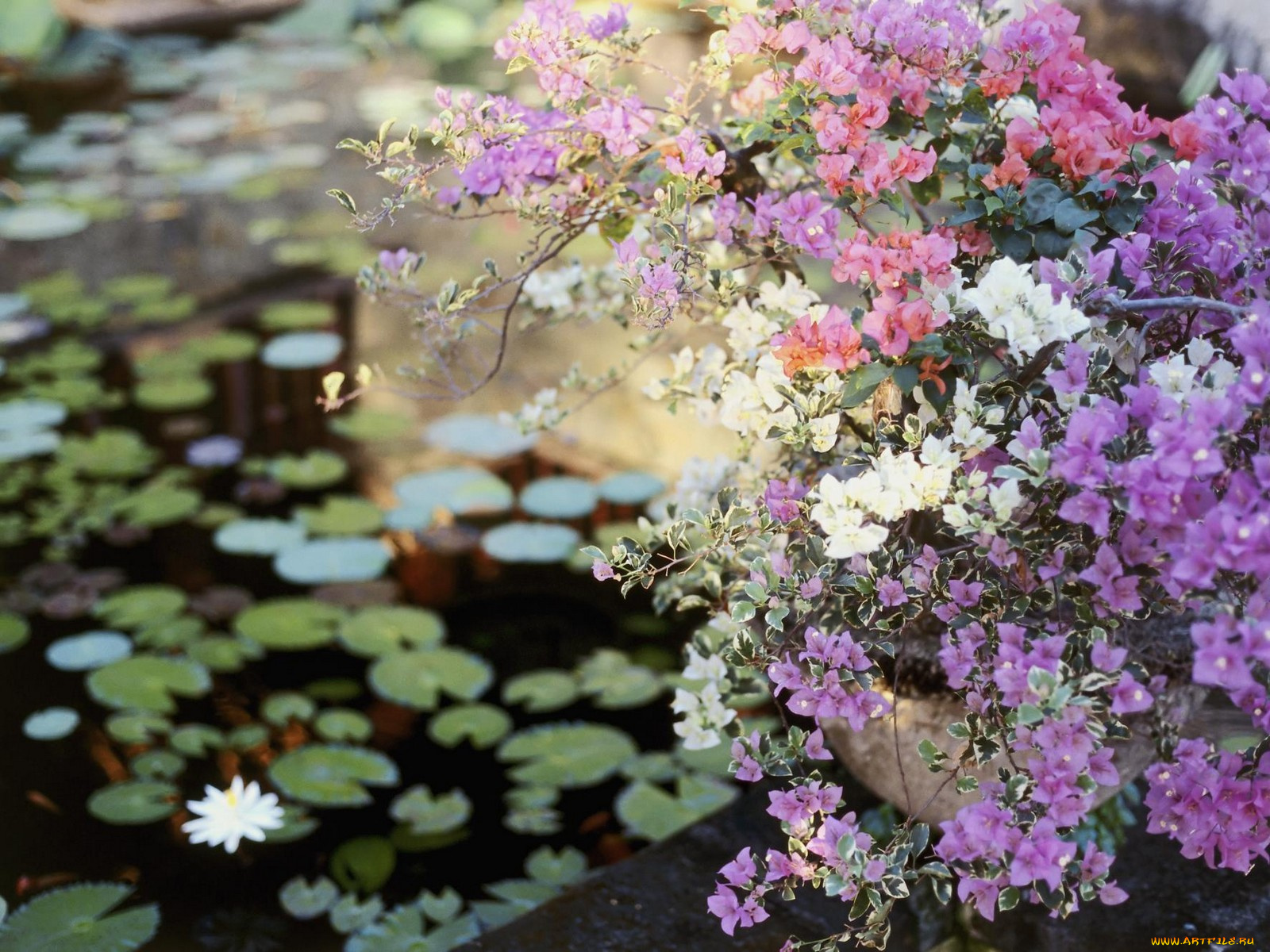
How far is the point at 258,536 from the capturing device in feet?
7.17

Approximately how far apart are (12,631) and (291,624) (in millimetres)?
438

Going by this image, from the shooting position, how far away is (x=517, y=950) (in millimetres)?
1228

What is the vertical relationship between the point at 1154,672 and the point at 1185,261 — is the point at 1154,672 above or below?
below

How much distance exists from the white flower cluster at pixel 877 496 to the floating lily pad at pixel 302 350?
2.04 m

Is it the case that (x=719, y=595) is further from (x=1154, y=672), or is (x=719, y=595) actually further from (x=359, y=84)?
(x=359, y=84)

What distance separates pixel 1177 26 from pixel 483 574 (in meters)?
1.89

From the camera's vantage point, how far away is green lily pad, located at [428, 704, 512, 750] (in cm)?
177

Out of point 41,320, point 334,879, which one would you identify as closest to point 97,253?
point 41,320

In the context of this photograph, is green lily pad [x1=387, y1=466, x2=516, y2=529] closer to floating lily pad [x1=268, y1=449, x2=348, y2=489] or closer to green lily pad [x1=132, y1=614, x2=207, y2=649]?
floating lily pad [x1=268, y1=449, x2=348, y2=489]

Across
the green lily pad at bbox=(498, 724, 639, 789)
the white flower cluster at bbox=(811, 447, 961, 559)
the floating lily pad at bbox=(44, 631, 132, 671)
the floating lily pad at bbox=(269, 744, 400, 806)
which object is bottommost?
the floating lily pad at bbox=(44, 631, 132, 671)

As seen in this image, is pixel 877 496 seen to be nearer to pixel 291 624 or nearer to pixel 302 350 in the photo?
pixel 291 624

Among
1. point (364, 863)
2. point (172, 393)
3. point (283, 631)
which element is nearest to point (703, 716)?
point (364, 863)

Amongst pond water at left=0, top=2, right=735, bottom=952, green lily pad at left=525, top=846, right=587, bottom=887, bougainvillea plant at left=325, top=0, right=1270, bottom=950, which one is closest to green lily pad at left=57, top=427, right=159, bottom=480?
pond water at left=0, top=2, right=735, bottom=952

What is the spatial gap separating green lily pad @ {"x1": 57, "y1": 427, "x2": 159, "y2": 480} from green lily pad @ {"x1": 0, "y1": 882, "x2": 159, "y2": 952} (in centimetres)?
106
